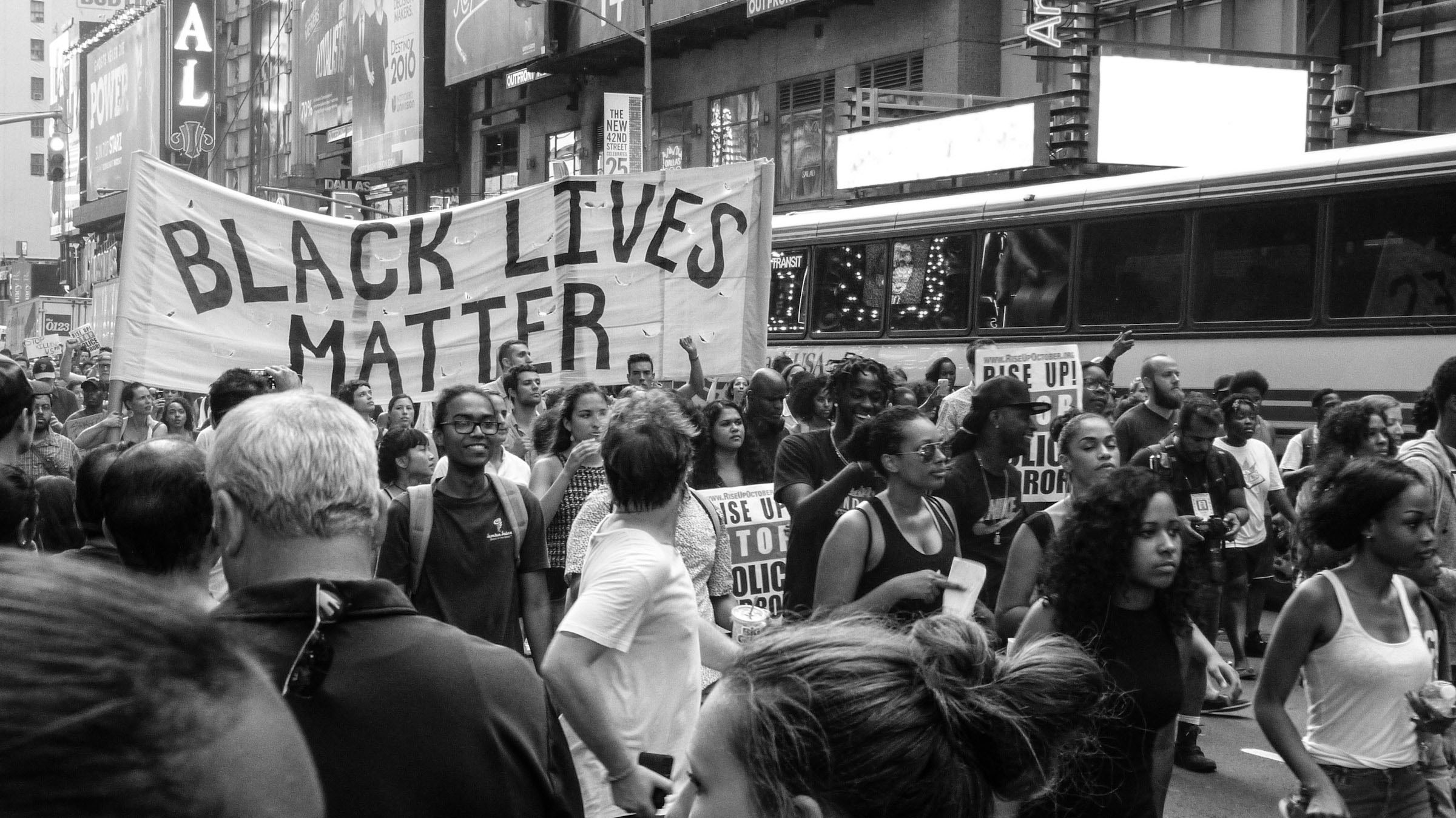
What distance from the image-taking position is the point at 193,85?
78750 millimetres

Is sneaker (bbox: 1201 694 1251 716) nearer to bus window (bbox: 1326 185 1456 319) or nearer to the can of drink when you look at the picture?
the can of drink

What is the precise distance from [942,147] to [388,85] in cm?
3039

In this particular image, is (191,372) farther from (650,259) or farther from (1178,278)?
(1178,278)

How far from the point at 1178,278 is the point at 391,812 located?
1347 centimetres

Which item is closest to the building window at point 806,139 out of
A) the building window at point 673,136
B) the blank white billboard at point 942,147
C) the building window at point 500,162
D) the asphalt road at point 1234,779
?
the blank white billboard at point 942,147

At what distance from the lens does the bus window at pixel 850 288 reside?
18.5 m

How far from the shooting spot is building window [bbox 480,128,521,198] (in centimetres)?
4446

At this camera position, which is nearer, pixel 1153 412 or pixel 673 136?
pixel 1153 412

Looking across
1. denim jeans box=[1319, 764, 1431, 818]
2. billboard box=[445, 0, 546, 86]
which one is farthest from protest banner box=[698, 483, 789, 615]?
billboard box=[445, 0, 546, 86]

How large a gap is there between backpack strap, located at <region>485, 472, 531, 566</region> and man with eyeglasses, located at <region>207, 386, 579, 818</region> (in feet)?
9.43

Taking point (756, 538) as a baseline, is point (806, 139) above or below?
above

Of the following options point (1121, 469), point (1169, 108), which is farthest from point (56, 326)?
point (1121, 469)

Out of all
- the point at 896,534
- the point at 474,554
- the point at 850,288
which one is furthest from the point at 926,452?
the point at 850,288

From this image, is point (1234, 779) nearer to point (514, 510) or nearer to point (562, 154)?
point (514, 510)
